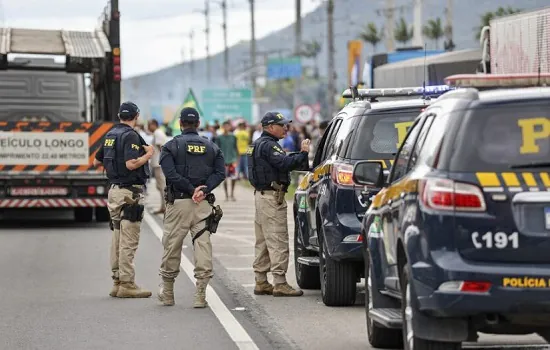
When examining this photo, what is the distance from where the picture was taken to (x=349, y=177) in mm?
12180

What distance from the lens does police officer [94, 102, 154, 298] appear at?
1382cm

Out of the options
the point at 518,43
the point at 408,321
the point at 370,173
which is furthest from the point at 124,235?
the point at 518,43

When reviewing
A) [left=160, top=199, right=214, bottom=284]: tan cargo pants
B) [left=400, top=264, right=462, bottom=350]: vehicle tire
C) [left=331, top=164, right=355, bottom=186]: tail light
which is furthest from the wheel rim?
[left=160, top=199, right=214, bottom=284]: tan cargo pants

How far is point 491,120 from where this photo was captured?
7855mm

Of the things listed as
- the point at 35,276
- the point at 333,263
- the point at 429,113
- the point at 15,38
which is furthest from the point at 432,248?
the point at 15,38

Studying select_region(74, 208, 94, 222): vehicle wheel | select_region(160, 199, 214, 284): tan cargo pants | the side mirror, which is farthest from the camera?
select_region(74, 208, 94, 222): vehicle wheel

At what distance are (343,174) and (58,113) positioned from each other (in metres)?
13.8

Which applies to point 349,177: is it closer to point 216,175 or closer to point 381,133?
point 381,133

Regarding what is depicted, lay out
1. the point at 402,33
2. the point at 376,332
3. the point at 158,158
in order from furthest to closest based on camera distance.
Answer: the point at 402,33
the point at 158,158
the point at 376,332

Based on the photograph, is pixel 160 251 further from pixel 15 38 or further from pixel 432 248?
pixel 432 248

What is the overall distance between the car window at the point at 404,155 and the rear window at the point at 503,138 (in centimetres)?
112

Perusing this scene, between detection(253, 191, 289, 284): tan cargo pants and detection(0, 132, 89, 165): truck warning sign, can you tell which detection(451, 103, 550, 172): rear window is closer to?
detection(253, 191, 289, 284): tan cargo pants

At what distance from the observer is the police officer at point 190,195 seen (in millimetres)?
12914

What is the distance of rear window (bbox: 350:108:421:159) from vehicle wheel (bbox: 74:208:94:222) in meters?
13.3
